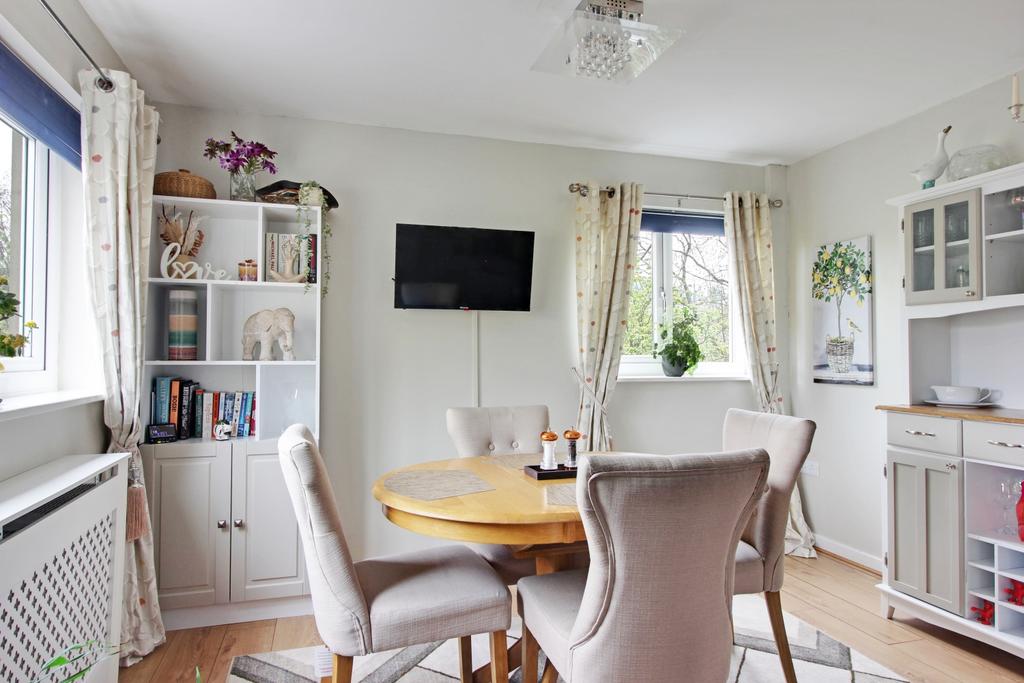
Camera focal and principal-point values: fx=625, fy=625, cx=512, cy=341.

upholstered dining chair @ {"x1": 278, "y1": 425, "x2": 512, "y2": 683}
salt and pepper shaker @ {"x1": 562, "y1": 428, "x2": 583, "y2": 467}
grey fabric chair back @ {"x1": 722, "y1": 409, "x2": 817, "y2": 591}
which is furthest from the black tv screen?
grey fabric chair back @ {"x1": 722, "y1": 409, "x2": 817, "y2": 591}

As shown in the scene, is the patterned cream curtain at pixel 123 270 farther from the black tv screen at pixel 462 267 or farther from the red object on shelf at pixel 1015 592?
the red object on shelf at pixel 1015 592

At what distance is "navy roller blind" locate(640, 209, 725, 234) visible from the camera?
159 inches

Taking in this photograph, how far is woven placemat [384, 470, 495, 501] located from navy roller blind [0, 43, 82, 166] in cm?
171

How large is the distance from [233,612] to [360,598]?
1.59m

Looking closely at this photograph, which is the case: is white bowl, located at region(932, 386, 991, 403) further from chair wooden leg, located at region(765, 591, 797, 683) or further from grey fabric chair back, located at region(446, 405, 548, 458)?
grey fabric chair back, located at region(446, 405, 548, 458)

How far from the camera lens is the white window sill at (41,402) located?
1.78 m

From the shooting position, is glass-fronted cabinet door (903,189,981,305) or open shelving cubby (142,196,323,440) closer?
glass-fronted cabinet door (903,189,981,305)

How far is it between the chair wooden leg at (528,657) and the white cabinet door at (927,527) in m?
1.92

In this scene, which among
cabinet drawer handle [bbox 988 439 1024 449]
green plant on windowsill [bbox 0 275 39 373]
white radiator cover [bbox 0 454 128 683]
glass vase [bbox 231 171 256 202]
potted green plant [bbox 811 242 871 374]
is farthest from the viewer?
potted green plant [bbox 811 242 871 374]

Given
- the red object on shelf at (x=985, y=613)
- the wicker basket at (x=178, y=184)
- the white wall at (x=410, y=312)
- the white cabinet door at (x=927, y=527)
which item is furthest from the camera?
the white wall at (x=410, y=312)

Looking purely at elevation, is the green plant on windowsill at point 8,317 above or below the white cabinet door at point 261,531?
above

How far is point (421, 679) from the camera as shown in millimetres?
2416

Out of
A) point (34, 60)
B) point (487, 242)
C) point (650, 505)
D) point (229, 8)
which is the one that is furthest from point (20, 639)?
point (487, 242)

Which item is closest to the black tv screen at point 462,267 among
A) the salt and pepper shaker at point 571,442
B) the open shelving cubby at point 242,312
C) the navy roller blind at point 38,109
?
the open shelving cubby at point 242,312
